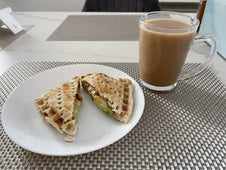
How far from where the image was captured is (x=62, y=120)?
38 centimetres

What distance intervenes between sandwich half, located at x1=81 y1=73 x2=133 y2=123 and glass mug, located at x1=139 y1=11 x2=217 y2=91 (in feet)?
0.25

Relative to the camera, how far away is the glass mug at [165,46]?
0.46 metres

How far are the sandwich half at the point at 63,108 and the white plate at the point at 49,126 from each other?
1 cm

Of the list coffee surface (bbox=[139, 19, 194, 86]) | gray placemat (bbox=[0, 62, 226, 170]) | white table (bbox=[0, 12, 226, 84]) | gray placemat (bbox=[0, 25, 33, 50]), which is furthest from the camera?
gray placemat (bbox=[0, 25, 33, 50])

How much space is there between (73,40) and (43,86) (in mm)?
380

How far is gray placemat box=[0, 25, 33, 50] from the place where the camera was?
0.78 metres

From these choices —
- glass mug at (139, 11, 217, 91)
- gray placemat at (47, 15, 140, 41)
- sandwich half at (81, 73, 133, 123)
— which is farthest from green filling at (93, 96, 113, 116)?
gray placemat at (47, 15, 140, 41)

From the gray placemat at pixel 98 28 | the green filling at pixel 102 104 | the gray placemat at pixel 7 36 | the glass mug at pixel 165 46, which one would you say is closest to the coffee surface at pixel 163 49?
the glass mug at pixel 165 46

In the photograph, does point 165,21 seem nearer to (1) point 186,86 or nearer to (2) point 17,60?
(1) point 186,86

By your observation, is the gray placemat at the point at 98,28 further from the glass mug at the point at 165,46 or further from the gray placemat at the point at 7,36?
the glass mug at the point at 165,46

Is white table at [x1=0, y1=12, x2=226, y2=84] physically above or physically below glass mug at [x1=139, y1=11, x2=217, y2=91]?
below

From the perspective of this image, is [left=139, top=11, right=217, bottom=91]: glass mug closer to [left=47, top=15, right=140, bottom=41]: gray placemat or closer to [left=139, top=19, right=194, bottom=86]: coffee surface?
[left=139, top=19, right=194, bottom=86]: coffee surface

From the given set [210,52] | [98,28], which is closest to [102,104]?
[210,52]

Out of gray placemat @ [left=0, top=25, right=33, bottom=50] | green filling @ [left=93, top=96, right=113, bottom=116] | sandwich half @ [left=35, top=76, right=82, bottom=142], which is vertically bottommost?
gray placemat @ [left=0, top=25, right=33, bottom=50]
